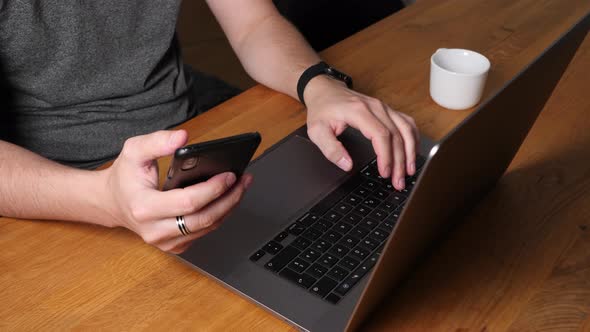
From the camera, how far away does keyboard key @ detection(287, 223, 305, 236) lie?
0.87 m

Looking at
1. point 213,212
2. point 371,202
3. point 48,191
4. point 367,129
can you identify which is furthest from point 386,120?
point 48,191

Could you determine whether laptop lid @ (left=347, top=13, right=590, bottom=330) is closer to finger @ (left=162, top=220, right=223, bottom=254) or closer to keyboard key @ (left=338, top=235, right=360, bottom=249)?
keyboard key @ (left=338, top=235, right=360, bottom=249)

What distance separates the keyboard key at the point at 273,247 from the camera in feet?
2.75

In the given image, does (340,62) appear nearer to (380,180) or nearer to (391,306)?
(380,180)

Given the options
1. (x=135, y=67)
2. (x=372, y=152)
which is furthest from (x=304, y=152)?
(x=135, y=67)

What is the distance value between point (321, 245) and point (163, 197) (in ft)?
0.72

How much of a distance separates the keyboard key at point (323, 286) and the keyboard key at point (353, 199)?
165 mm

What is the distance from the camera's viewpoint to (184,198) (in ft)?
2.40

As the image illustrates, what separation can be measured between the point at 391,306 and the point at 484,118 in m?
0.26

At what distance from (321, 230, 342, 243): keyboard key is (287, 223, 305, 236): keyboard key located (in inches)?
1.3

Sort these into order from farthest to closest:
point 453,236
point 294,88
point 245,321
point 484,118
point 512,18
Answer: point 512,18 → point 294,88 → point 453,236 → point 245,321 → point 484,118

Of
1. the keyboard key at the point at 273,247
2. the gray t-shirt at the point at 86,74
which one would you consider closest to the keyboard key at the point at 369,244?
the keyboard key at the point at 273,247

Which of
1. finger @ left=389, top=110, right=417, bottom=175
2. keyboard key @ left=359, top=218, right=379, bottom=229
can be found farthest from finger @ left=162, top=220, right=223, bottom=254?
finger @ left=389, top=110, right=417, bottom=175

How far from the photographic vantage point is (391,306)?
2.60 ft
